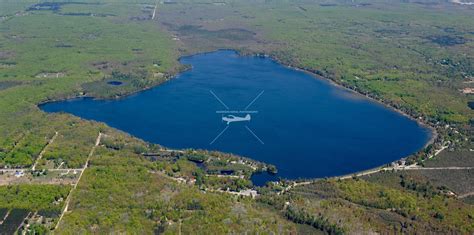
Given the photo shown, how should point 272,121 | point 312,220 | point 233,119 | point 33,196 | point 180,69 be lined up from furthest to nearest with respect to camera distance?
1. point 180,69
2. point 272,121
3. point 233,119
4. point 33,196
5. point 312,220

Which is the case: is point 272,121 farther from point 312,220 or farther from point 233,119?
point 312,220

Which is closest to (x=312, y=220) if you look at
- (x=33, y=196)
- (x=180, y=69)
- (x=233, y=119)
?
(x=33, y=196)

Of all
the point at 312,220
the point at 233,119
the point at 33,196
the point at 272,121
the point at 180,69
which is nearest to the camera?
the point at 312,220

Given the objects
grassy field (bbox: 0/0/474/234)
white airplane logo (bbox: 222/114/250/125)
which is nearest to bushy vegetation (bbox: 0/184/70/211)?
grassy field (bbox: 0/0/474/234)

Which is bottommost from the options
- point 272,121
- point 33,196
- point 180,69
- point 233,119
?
point 33,196

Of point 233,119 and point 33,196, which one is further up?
point 233,119

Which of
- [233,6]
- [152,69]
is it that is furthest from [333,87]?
[233,6]

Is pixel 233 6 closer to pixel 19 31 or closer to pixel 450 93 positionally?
pixel 19 31

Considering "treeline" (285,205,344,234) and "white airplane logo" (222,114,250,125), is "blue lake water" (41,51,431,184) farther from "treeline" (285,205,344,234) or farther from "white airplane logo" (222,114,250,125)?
"treeline" (285,205,344,234)
